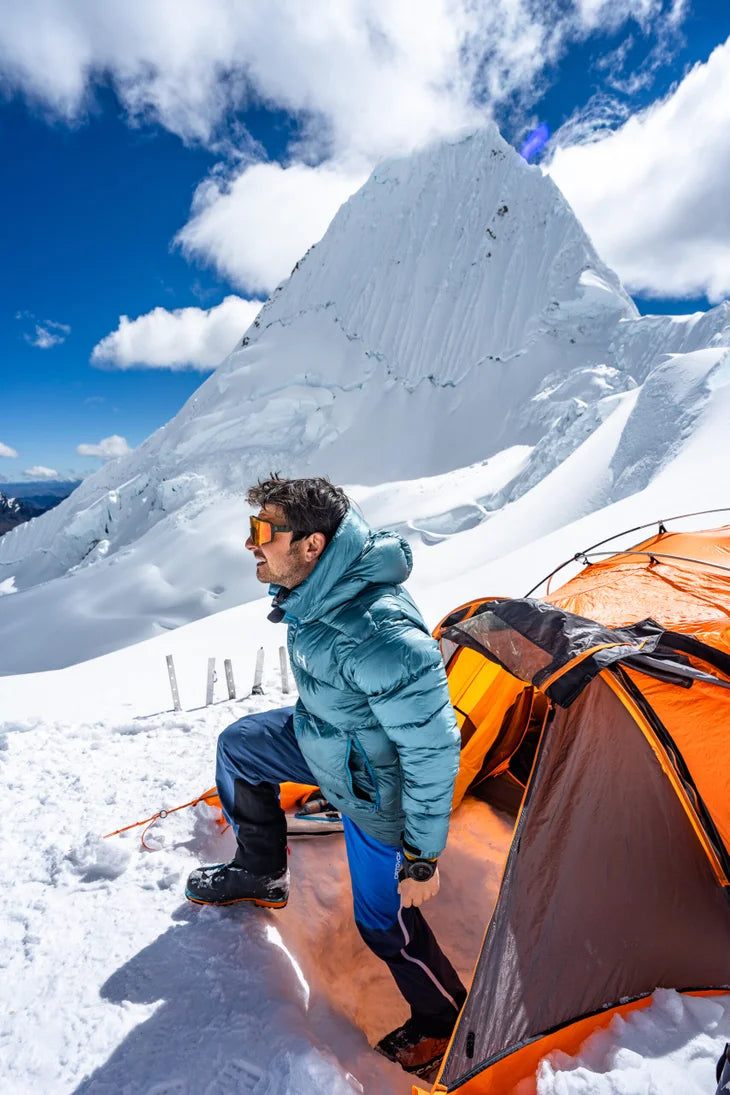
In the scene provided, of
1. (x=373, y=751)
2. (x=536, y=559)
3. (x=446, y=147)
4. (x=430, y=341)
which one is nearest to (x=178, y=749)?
(x=373, y=751)

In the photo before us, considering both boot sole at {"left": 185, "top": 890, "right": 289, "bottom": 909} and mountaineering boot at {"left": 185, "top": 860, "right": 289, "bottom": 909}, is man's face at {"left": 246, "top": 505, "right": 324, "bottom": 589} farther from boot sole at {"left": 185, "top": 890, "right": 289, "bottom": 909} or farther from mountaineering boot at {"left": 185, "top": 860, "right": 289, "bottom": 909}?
boot sole at {"left": 185, "top": 890, "right": 289, "bottom": 909}

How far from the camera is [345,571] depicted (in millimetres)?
1882

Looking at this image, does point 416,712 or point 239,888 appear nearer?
point 416,712

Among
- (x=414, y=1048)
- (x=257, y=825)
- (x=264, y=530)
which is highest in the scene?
(x=264, y=530)

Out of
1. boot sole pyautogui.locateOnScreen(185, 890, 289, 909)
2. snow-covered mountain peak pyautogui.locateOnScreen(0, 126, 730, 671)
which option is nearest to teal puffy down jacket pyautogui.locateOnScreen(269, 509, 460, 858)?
boot sole pyautogui.locateOnScreen(185, 890, 289, 909)

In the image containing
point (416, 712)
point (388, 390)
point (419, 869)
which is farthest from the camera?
point (388, 390)

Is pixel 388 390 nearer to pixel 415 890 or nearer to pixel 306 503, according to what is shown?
pixel 306 503

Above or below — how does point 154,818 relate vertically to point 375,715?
below

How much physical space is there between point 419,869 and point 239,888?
3.64ft

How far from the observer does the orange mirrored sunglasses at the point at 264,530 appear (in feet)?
6.40

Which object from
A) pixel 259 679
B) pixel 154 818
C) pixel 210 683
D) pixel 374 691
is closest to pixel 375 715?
pixel 374 691

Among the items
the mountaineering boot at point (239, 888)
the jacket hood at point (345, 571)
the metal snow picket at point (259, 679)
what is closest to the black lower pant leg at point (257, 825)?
the mountaineering boot at point (239, 888)

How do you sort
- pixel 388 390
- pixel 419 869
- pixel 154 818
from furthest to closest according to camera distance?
pixel 388 390, pixel 154 818, pixel 419 869

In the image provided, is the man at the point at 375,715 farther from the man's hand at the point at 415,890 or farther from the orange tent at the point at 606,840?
the orange tent at the point at 606,840
